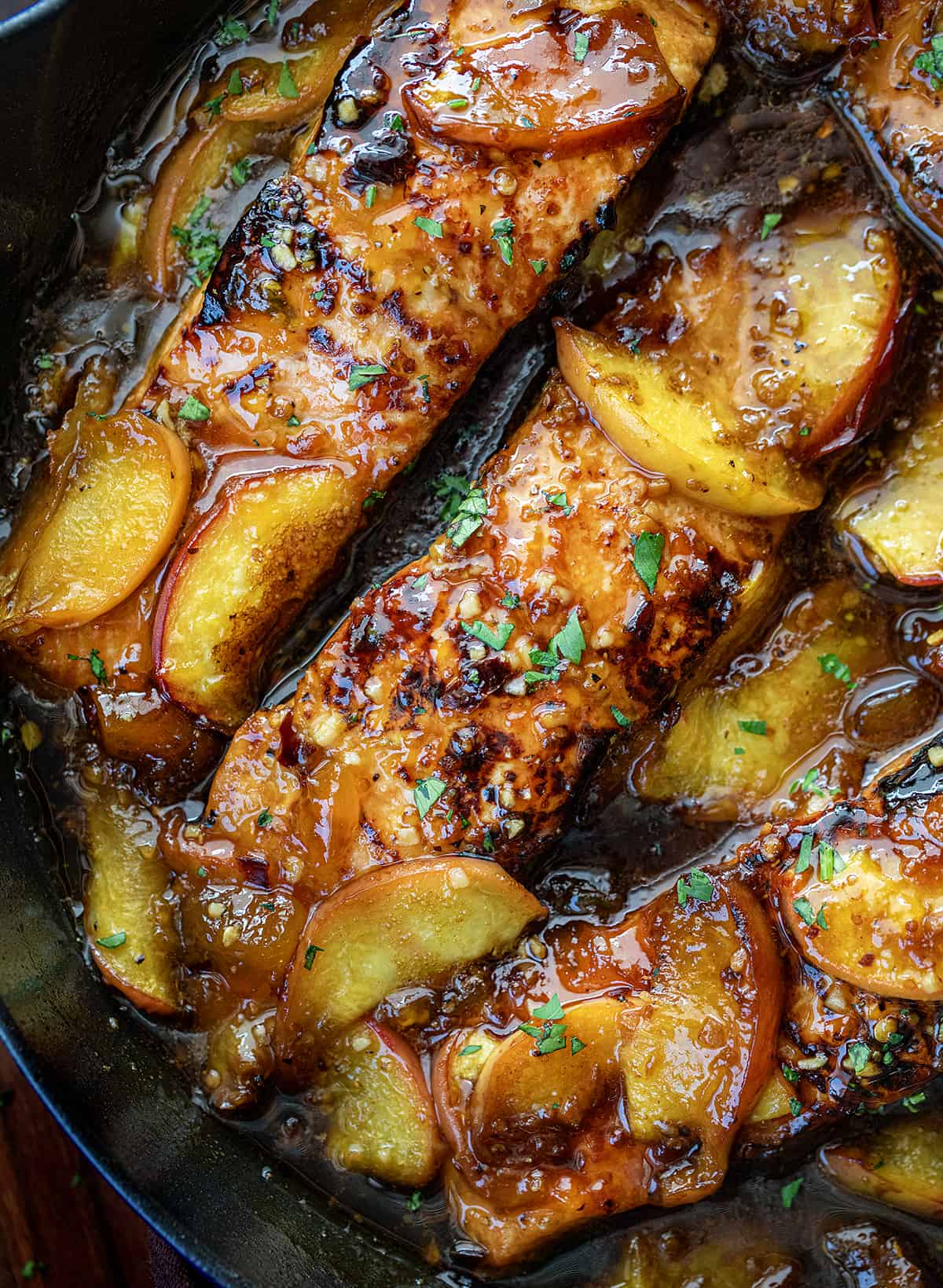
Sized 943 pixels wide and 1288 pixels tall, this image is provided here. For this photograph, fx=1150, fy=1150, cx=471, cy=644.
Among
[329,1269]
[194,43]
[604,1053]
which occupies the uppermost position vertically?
[194,43]

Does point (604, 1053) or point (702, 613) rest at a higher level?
point (702, 613)

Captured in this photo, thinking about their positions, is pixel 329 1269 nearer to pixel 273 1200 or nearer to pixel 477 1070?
pixel 273 1200

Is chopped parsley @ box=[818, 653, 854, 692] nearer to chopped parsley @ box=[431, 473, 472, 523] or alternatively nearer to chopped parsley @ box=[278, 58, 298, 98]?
chopped parsley @ box=[431, 473, 472, 523]

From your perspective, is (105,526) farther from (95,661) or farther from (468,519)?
(468,519)

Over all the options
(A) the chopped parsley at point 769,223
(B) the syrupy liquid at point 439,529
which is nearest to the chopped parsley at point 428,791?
(B) the syrupy liquid at point 439,529

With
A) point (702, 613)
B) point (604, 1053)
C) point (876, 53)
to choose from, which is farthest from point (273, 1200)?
point (876, 53)

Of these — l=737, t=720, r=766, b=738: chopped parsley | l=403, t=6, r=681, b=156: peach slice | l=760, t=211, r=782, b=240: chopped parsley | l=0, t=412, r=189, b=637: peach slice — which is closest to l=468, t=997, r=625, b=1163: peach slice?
l=737, t=720, r=766, b=738: chopped parsley

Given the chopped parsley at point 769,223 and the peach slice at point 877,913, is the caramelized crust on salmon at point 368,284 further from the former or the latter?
the peach slice at point 877,913
